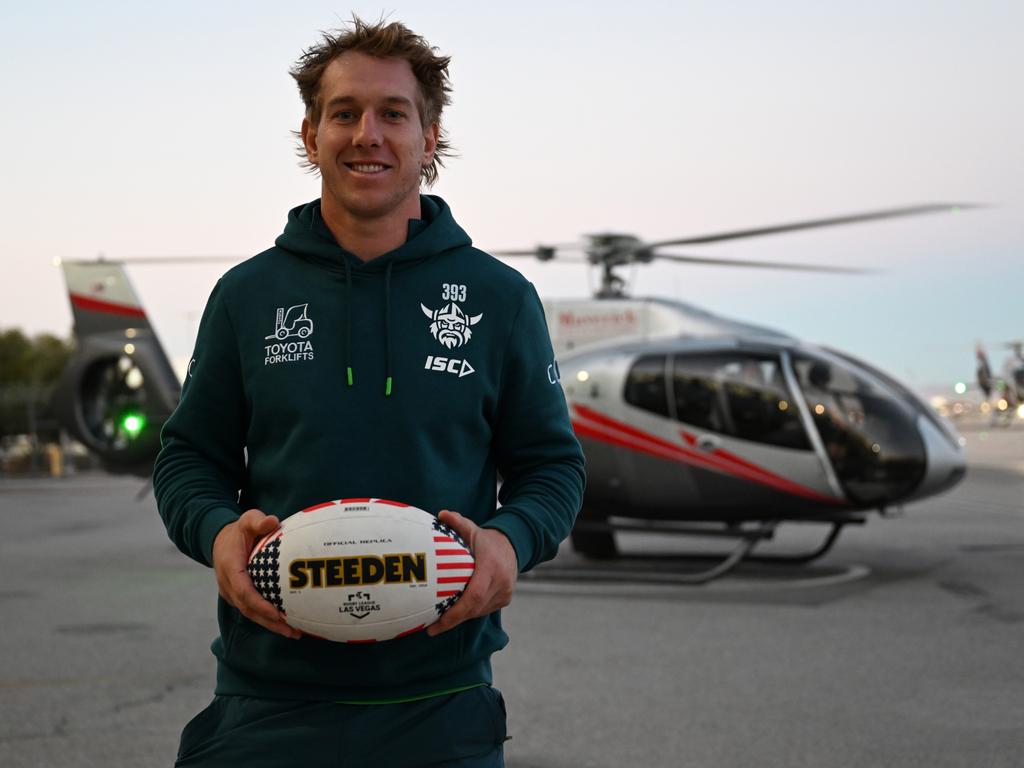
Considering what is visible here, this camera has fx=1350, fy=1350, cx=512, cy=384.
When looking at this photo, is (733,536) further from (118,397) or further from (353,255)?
(353,255)

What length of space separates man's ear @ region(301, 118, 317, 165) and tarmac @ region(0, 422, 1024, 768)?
140 inches

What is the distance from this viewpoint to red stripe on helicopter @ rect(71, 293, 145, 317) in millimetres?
15734

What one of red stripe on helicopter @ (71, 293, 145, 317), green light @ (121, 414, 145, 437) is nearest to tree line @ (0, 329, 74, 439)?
red stripe on helicopter @ (71, 293, 145, 317)

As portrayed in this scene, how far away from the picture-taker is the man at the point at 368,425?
2271mm

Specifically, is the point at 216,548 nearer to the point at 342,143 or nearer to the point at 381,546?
the point at 381,546

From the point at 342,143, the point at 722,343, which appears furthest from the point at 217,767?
the point at 722,343

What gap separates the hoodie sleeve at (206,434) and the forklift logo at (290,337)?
101mm

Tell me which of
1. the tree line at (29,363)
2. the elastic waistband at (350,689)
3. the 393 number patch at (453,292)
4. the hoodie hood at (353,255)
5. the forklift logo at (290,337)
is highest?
the hoodie hood at (353,255)

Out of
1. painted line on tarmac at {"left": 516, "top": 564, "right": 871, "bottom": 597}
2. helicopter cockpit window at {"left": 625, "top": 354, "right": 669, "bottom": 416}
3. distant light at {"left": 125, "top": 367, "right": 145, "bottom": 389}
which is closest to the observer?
painted line on tarmac at {"left": 516, "top": 564, "right": 871, "bottom": 597}

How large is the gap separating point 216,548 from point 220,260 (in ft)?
40.1

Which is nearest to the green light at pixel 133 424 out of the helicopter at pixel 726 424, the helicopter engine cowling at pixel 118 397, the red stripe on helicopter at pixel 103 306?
the helicopter engine cowling at pixel 118 397

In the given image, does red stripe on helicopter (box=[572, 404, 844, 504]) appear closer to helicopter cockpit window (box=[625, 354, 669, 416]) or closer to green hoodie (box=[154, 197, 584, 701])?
helicopter cockpit window (box=[625, 354, 669, 416])

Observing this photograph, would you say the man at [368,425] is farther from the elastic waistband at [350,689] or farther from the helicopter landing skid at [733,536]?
the helicopter landing skid at [733,536]

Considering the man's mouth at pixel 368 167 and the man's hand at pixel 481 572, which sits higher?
the man's mouth at pixel 368 167
